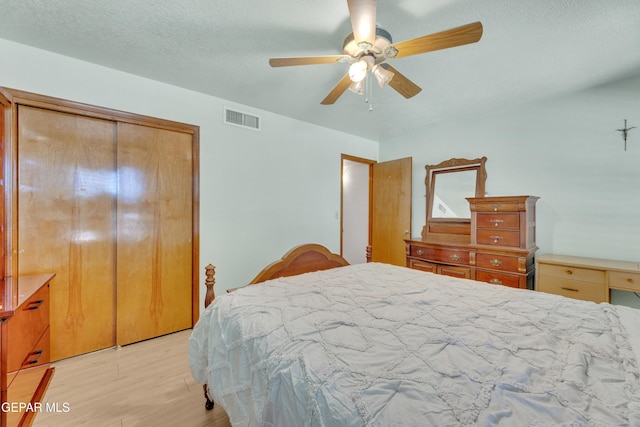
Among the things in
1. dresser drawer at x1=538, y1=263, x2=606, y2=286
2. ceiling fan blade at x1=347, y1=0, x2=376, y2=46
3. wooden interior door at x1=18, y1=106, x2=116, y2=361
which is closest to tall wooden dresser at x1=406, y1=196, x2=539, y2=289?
dresser drawer at x1=538, y1=263, x2=606, y2=286

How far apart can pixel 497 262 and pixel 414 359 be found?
2.39 metres

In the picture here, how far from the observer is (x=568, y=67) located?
218 centimetres

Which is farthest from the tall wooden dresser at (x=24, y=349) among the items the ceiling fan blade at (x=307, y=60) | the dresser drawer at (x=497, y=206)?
the dresser drawer at (x=497, y=206)

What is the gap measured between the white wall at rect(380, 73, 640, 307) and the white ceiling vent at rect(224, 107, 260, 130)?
258 cm

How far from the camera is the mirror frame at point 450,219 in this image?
10.8 feet

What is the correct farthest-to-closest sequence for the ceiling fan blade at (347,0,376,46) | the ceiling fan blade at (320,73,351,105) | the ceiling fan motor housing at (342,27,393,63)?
1. the ceiling fan blade at (320,73,351,105)
2. the ceiling fan motor housing at (342,27,393,63)
3. the ceiling fan blade at (347,0,376,46)

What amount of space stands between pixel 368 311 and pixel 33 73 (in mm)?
2947

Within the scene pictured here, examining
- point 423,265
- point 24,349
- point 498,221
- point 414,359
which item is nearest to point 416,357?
point 414,359

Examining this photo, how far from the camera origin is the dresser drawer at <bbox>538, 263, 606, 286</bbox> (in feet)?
7.25

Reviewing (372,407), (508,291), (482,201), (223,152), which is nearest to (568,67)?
(482,201)

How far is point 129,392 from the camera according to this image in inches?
70.1

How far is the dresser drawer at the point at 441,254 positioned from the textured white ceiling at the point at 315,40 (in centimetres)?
170

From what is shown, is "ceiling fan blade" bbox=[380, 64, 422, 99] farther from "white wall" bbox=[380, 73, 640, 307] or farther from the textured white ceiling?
"white wall" bbox=[380, 73, 640, 307]

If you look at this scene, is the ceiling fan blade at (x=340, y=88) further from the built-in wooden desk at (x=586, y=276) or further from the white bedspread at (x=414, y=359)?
the built-in wooden desk at (x=586, y=276)
